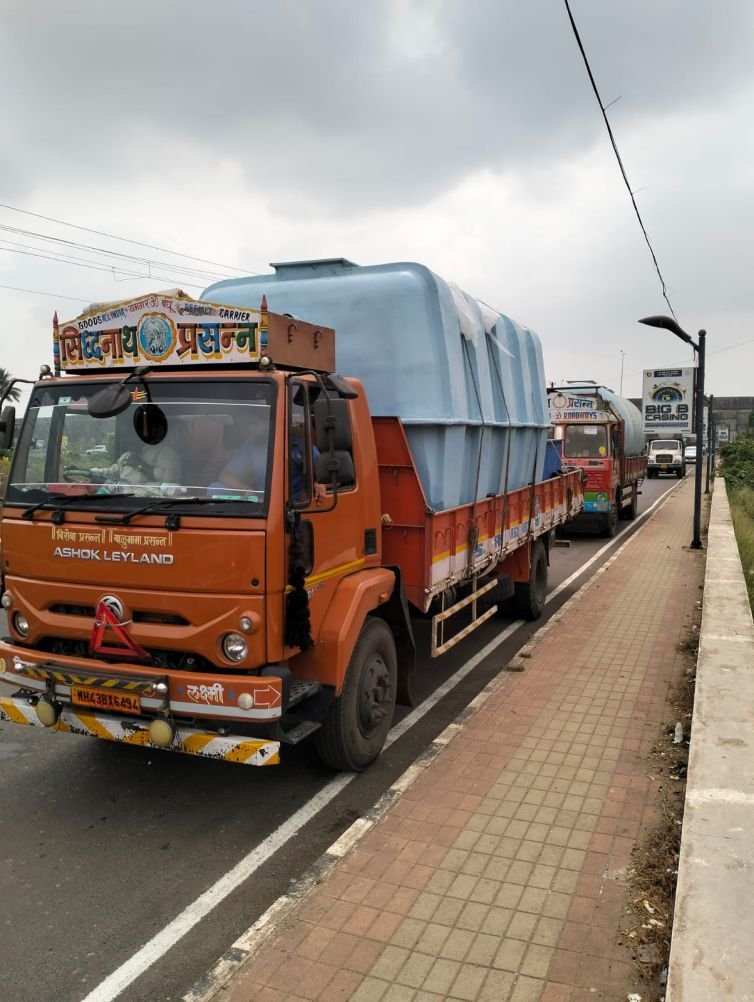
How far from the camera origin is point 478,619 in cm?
718

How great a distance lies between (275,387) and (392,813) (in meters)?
2.46

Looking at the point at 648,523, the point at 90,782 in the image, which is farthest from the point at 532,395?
the point at 648,523

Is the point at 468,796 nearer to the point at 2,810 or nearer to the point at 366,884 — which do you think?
the point at 366,884

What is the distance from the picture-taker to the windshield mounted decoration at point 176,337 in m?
4.27

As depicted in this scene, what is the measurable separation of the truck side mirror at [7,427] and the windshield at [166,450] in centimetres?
37

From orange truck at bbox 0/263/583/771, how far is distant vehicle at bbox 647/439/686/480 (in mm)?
41821

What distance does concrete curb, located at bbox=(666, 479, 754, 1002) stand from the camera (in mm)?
2758

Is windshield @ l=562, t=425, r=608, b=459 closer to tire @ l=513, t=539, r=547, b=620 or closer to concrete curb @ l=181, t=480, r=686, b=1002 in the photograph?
tire @ l=513, t=539, r=547, b=620

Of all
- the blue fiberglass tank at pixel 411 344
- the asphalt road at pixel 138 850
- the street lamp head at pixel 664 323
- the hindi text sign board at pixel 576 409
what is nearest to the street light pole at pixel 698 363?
the street lamp head at pixel 664 323

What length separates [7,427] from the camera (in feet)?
15.8

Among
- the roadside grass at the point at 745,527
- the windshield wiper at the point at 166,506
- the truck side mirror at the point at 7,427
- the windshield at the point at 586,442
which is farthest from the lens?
the windshield at the point at 586,442

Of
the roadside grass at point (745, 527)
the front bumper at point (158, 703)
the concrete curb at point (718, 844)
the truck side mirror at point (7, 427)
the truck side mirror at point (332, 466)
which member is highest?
the truck side mirror at point (7, 427)

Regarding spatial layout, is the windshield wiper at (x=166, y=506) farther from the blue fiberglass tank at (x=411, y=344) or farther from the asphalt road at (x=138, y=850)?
the blue fiberglass tank at (x=411, y=344)

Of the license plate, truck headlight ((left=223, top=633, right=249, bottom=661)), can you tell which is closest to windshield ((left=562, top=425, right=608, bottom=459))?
truck headlight ((left=223, top=633, right=249, bottom=661))
